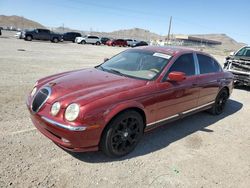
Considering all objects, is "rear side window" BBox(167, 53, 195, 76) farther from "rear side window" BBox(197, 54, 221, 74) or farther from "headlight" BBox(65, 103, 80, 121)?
"headlight" BBox(65, 103, 80, 121)

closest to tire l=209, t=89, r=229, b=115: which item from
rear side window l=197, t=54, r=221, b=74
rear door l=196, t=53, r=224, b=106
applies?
rear door l=196, t=53, r=224, b=106

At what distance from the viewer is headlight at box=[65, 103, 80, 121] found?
3.29 metres

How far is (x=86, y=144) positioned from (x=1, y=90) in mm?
4355

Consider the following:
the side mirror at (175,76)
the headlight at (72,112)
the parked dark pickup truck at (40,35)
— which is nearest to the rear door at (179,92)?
the side mirror at (175,76)

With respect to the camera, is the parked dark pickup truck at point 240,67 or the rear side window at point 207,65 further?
the parked dark pickup truck at point 240,67

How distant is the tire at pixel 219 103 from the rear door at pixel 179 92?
119cm

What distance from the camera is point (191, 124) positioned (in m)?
5.58

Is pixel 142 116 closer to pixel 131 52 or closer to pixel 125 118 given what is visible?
pixel 125 118

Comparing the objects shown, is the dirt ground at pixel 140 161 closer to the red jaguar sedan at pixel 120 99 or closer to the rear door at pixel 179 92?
the red jaguar sedan at pixel 120 99

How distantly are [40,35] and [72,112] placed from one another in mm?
34891

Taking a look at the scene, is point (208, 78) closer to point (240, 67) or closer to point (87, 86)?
A: point (87, 86)

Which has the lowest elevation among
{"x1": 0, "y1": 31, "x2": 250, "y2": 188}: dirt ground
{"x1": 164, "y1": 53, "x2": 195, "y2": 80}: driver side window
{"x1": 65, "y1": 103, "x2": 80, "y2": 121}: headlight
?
{"x1": 0, "y1": 31, "x2": 250, "y2": 188}: dirt ground

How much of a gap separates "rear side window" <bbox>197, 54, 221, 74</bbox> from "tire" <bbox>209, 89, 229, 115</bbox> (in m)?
0.65

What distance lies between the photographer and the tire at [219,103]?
247 inches
